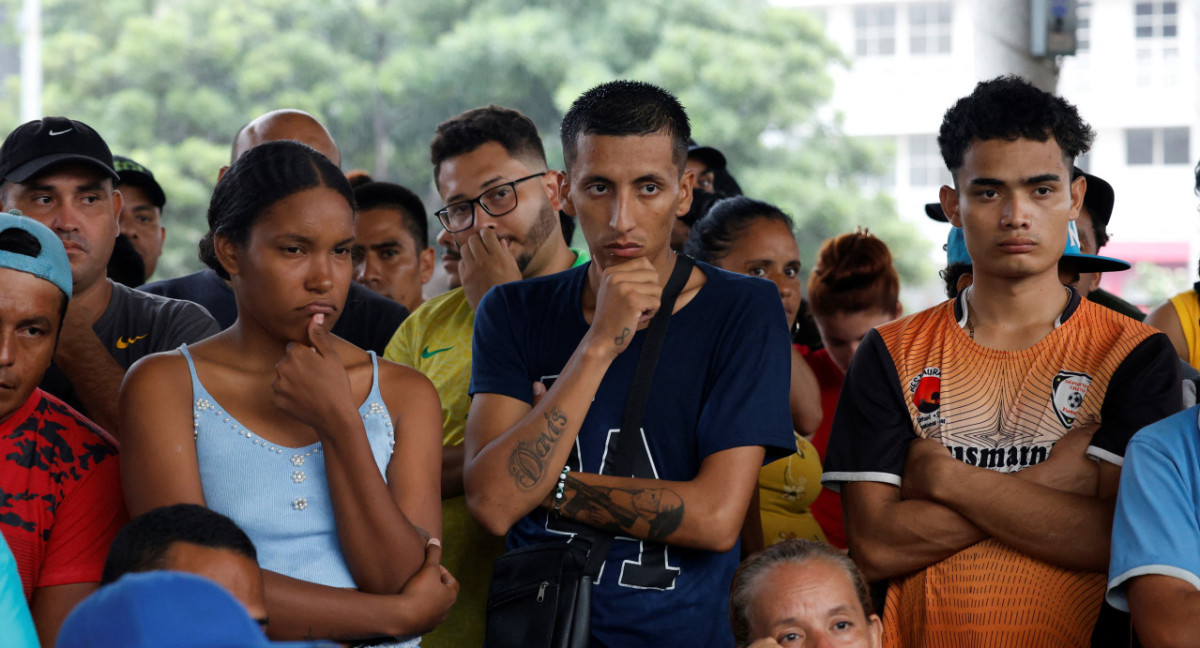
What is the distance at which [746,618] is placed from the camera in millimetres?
2771

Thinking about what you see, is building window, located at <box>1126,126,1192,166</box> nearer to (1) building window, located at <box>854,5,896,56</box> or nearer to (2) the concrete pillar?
(1) building window, located at <box>854,5,896,56</box>

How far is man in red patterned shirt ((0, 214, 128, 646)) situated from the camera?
2.42 meters

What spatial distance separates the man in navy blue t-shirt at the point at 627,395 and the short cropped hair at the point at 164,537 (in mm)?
733

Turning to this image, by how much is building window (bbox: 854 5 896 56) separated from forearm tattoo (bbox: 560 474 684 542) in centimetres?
2045

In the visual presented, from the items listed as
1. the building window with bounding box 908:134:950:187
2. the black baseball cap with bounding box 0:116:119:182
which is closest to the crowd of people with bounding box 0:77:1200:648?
the black baseball cap with bounding box 0:116:119:182

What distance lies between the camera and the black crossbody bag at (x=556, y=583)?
2666 mm

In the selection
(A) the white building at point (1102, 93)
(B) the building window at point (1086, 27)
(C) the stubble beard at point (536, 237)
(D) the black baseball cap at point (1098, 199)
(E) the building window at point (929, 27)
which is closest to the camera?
(C) the stubble beard at point (536, 237)

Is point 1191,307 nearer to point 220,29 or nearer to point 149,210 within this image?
point 149,210

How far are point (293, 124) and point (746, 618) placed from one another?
8.85ft

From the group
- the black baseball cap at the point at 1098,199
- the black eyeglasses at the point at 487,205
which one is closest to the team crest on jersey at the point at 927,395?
the black baseball cap at the point at 1098,199

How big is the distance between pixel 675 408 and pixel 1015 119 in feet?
3.64

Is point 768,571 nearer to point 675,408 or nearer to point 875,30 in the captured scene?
point 675,408

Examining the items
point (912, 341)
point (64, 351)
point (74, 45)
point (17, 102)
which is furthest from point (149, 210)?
point (17, 102)

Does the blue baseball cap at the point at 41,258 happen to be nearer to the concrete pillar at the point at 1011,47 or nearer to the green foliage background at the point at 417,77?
the concrete pillar at the point at 1011,47
